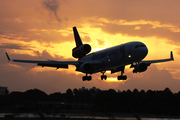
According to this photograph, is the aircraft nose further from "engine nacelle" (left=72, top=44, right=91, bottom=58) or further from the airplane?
"engine nacelle" (left=72, top=44, right=91, bottom=58)

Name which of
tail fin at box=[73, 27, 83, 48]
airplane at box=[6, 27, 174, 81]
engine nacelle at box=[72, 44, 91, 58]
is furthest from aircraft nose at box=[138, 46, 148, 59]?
tail fin at box=[73, 27, 83, 48]

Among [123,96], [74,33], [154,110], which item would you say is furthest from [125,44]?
[74,33]

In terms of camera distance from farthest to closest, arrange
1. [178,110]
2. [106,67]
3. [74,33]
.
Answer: [74,33], [106,67], [178,110]

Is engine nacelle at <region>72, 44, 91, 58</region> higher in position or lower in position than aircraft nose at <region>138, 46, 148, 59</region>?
higher

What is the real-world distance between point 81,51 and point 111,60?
15149 millimetres

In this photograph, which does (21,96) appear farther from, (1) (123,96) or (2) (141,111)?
(2) (141,111)

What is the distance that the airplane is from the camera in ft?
188

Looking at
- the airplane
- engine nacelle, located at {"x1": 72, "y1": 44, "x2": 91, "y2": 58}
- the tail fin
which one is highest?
the tail fin

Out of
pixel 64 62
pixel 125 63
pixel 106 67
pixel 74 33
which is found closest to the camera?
pixel 125 63

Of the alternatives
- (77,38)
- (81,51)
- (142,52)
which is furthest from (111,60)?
(77,38)

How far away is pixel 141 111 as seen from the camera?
56906 mm

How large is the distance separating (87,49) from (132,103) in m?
19.0

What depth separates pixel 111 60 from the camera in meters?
61.4

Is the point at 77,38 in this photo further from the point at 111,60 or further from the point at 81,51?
the point at 111,60
